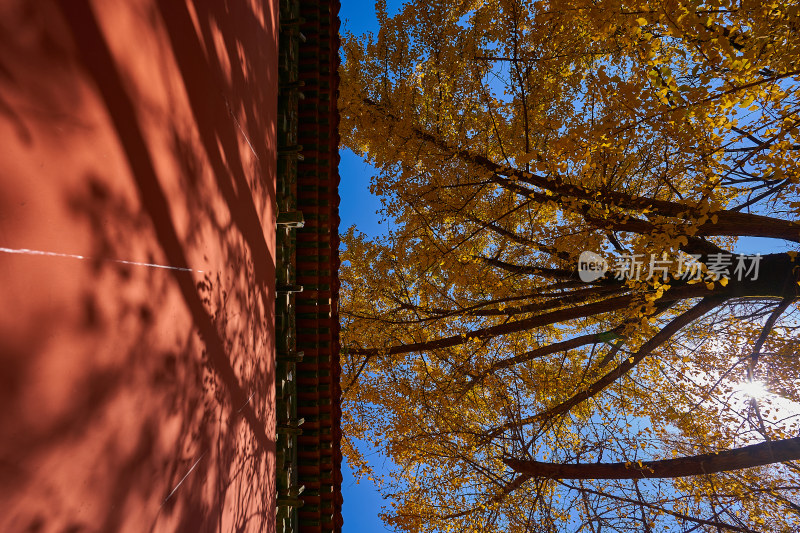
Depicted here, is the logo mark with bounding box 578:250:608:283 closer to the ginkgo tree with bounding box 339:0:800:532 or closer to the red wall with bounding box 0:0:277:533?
the ginkgo tree with bounding box 339:0:800:532

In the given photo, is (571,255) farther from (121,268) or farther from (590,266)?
(121,268)

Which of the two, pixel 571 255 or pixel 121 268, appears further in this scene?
pixel 571 255

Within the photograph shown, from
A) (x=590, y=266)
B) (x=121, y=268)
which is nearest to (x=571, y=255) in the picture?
(x=590, y=266)

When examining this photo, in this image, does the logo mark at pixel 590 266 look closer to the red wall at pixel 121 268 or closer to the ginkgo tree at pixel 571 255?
the ginkgo tree at pixel 571 255

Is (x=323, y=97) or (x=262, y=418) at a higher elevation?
(x=323, y=97)

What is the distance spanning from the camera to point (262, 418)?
3.54 meters

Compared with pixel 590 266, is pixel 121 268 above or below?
below

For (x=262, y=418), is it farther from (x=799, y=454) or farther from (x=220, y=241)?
(x=799, y=454)

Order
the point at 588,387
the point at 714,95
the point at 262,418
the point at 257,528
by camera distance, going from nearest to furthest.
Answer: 1. the point at 257,528
2. the point at 262,418
3. the point at 714,95
4. the point at 588,387

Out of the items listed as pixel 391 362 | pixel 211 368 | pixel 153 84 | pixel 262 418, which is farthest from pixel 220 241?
pixel 391 362

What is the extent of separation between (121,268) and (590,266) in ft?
22.8

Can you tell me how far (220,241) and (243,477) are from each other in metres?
1.89

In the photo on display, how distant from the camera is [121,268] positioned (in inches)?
66.0

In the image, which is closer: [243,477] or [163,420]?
[163,420]
